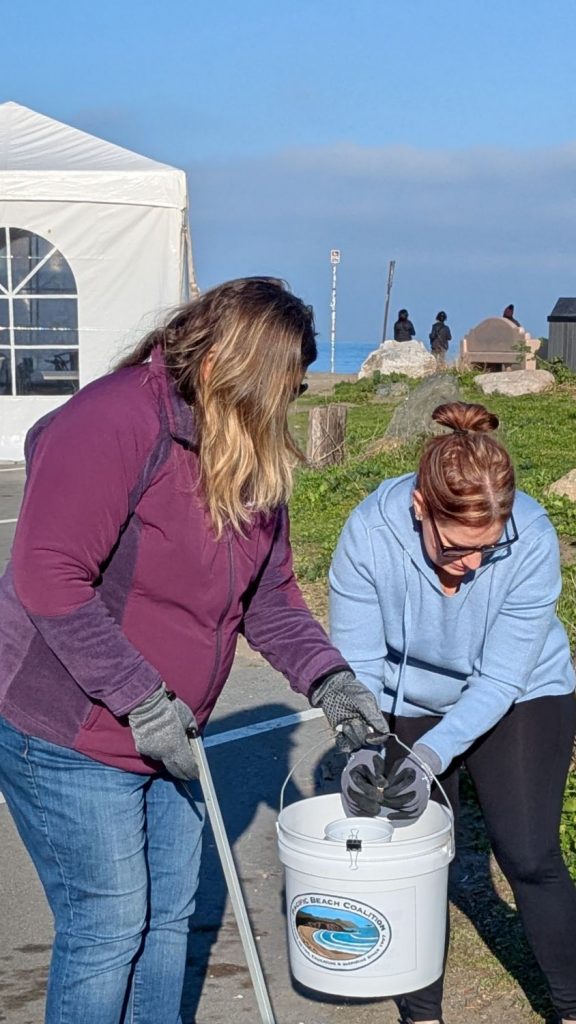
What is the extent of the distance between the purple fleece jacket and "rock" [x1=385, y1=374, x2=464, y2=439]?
35.3 ft

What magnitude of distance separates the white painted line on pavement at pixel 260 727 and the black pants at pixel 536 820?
8.98 ft

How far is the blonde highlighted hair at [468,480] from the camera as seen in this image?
3074mm

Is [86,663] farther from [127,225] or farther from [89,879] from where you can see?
[127,225]

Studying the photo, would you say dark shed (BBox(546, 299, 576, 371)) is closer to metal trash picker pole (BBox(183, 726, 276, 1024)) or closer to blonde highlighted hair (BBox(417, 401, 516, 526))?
blonde highlighted hair (BBox(417, 401, 516, 526))

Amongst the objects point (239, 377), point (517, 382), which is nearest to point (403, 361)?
point (517, 382)

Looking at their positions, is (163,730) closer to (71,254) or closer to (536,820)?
(536,820)

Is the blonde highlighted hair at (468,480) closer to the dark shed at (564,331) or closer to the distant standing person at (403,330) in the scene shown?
the dark shed at (564,331)

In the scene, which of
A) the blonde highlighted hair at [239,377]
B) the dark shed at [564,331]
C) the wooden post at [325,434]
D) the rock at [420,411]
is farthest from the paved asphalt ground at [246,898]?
the dark shed at [564,331]

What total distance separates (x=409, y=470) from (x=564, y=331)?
13751 mm

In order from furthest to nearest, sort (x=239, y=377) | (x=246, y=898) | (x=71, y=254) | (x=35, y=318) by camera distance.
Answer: (x=35, y=318), (x=71, y=254), (x=246, y=898), (x=239, y=377)

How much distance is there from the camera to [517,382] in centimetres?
2153

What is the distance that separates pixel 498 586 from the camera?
10.7 feet

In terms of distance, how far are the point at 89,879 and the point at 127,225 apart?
41.7 feet

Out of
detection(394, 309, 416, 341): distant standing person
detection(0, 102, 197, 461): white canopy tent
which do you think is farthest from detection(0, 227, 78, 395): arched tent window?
detection(394, 309, 416, 341): distant standing person
